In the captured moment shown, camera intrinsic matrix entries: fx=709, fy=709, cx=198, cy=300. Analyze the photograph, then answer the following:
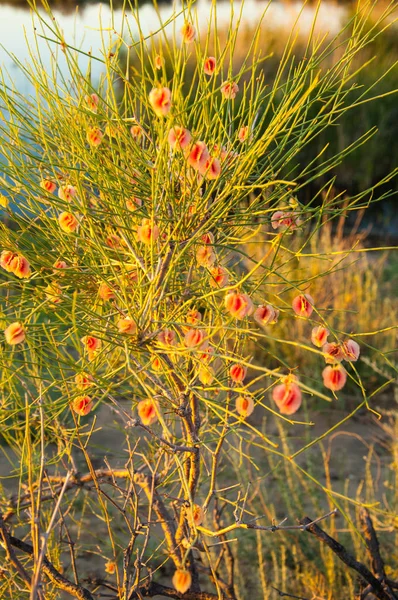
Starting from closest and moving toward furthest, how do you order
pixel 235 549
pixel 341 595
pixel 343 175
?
pixel 341 595 → pixel 235 549 → pixel 343 175

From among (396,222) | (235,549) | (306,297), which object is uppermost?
(306,297)

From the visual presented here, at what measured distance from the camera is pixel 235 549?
2332mm

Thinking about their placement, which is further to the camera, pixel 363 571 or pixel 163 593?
pixel 363 571

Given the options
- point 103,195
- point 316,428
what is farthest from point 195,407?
point 316,428

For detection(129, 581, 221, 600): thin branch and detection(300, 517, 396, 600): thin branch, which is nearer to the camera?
detection(129, 581, 221, 600): thin branch

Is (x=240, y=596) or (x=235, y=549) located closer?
(x=240, y=596)

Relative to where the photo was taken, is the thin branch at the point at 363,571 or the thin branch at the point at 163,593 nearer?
the thin branch at the point at 163,593

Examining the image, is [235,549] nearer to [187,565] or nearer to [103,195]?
[187,565]

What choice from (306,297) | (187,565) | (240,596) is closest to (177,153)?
(306,297)

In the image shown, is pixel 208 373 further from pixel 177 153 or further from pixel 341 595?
pixel 341 595

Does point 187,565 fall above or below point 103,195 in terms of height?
below

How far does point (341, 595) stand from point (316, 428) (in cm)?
147

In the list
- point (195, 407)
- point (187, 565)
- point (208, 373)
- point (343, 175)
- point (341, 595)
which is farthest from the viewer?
point (343, 175)

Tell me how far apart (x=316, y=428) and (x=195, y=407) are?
241 cm
